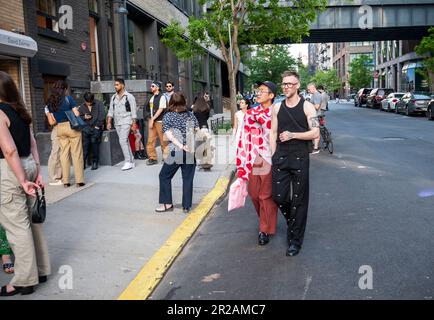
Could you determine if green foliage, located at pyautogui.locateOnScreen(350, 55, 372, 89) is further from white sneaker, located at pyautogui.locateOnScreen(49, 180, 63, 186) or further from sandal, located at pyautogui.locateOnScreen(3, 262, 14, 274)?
sandal, located at pyautogui.locateOnScreen(3, 262, 14, 274)

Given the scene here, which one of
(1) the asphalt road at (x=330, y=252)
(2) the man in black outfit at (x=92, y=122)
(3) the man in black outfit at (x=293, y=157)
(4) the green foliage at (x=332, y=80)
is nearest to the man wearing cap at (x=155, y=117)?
(2) the man in black outfit at (x=92, y=122)

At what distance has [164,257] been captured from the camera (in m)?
5.15

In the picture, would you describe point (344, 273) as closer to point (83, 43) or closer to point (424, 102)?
point (83, 43)

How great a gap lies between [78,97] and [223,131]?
7.52 meters

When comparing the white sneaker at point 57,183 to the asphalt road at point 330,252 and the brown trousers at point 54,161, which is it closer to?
the brown trousers at point 54,161

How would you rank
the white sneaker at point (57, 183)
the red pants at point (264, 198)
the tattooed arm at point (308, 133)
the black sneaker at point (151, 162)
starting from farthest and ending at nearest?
the black sneaker at point (151, 162), the white sneaker at point (57, 183), the red pants at point (264, 198), the tattooed arm at point (308, 133)

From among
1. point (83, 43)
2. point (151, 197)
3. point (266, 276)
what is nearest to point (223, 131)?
point (83, 43)

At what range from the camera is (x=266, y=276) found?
452cm

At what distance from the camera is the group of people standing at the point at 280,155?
505cm

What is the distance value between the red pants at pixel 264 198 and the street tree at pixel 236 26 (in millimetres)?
15582

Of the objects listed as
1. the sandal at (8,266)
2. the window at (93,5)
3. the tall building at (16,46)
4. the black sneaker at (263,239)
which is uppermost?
the window at (93,5)

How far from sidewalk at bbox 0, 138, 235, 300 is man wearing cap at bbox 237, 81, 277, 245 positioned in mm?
1232

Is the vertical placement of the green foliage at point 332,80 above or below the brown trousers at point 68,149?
above

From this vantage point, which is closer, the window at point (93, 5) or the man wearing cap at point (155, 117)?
the man wearing cap at point (155, 117)
